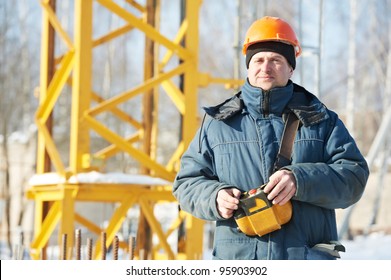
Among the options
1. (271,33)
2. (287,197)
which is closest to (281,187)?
(287,197)

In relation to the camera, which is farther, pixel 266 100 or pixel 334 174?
pixel 266 100

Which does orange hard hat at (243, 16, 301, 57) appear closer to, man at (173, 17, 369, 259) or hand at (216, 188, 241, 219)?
man at (173, 17, 369, 259)

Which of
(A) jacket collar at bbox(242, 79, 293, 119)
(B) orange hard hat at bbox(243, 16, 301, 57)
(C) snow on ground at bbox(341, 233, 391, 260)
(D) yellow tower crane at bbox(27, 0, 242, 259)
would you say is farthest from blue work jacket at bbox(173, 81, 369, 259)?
(C) snow on ground at bbox(341, 233, 391, 260)

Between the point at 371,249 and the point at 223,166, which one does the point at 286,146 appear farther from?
the point at 371,249

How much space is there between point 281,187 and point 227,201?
20 centimetres

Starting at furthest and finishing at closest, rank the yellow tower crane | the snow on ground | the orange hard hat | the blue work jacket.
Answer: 1. the snow on ground
2. the yellow tower crane
3. the orange hard hat
4. the blue work jacket

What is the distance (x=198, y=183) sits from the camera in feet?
10.5

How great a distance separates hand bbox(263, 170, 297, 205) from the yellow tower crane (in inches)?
177

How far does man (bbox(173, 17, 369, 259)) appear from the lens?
3061 mm

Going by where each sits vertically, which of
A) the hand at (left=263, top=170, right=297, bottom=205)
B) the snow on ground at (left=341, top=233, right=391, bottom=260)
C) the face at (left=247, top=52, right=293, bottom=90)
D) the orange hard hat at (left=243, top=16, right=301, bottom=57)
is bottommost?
the snow on ground at (left=341, top=233, right=391, bottom=260)

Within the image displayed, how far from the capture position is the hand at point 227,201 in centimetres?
303

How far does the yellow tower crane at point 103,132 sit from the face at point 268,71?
4.34m

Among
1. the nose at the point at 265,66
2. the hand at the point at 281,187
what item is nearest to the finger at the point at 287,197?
the hand at the point at 281,187

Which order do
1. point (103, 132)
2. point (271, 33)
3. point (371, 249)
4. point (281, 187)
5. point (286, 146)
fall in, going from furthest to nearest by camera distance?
point (371, 249) → point (103, 132) → point (271, 33) → point (286, 146) → point (281, 187)
